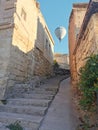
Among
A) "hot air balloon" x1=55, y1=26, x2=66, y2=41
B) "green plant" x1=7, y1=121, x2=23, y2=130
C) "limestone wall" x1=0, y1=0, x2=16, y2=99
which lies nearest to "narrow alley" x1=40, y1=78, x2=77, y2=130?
"green plant" x1=7, y1=121, x2=23, y2=130

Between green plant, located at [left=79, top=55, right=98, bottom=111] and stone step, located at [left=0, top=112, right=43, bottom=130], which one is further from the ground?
green plant, located at [left=79, top=55, right=98, bottom=111]

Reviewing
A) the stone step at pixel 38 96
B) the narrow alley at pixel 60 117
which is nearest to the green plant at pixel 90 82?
the narrow alley at pixel 60 117

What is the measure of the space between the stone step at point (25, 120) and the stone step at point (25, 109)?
0.26 metres

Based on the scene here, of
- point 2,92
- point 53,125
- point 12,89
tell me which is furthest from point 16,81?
point 53,125

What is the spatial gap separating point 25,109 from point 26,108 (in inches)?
1.7

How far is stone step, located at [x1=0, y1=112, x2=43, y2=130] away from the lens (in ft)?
12.4

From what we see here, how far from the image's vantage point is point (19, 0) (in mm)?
7016

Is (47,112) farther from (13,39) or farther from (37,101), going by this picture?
(13,39)

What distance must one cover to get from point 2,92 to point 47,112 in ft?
6.73

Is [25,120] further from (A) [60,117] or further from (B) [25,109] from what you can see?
(A) [60,117]

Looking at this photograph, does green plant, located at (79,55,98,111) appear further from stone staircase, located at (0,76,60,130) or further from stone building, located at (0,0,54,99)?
stone building, located at (0,0,54,99)

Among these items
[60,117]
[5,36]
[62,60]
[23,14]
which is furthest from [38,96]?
[62,60]

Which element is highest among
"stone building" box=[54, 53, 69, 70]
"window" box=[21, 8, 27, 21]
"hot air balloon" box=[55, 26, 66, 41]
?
"window" box=[21, 8, 27, 21]

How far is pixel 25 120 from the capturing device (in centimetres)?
393
